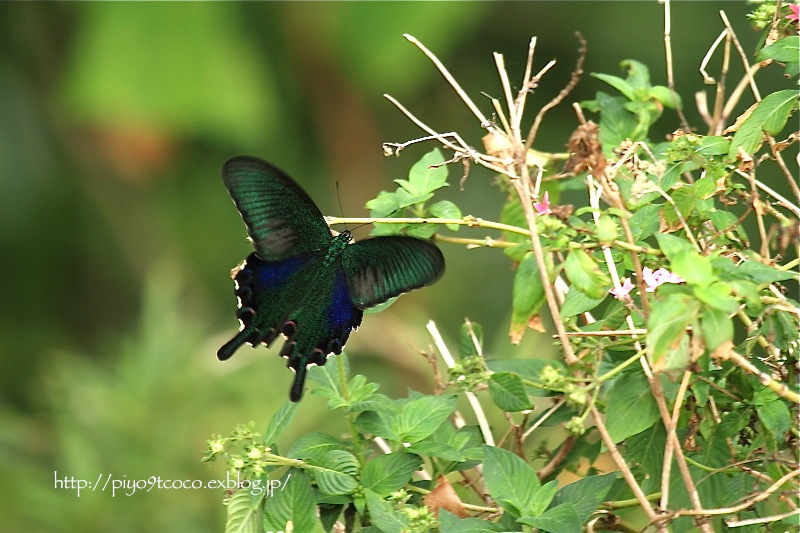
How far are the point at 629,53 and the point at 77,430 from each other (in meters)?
1.96

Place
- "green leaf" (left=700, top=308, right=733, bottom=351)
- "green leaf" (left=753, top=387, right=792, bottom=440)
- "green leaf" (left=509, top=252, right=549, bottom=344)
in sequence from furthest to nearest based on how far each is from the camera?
"green leaf" (left=509, top=252, right=549, bottom=344), "green leaf" (left=753, top=387, right=792, bottom=440), "green leaf" (left=700, top=308, right=733, bottom=351)

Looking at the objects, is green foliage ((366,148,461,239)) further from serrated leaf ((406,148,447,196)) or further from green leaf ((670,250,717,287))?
green leaf ((670,250,717,287))

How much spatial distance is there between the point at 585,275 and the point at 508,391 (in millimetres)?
141

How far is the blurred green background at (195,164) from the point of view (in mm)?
2184

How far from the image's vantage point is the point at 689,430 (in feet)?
2.30

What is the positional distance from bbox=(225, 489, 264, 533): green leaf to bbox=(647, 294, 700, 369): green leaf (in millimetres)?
298

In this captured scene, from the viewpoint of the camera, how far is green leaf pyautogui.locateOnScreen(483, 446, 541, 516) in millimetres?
644

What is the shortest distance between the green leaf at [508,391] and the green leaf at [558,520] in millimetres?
92

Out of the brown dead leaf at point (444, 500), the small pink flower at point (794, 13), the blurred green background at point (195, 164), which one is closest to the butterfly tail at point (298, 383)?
the brown dead leaf at point (444, 500)

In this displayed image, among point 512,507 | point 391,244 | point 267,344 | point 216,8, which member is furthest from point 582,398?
point 216,8

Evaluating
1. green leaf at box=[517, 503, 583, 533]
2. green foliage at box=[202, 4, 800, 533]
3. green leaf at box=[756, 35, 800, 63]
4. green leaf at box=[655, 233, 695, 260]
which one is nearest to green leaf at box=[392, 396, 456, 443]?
green foliage at box=[202, 4, 800, 533]

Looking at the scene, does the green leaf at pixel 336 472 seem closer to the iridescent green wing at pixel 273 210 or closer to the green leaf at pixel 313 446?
the green leaf at pixel 313 446

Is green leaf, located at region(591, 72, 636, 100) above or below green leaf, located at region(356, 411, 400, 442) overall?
above

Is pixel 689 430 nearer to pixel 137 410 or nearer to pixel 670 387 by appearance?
pixel 670 387
